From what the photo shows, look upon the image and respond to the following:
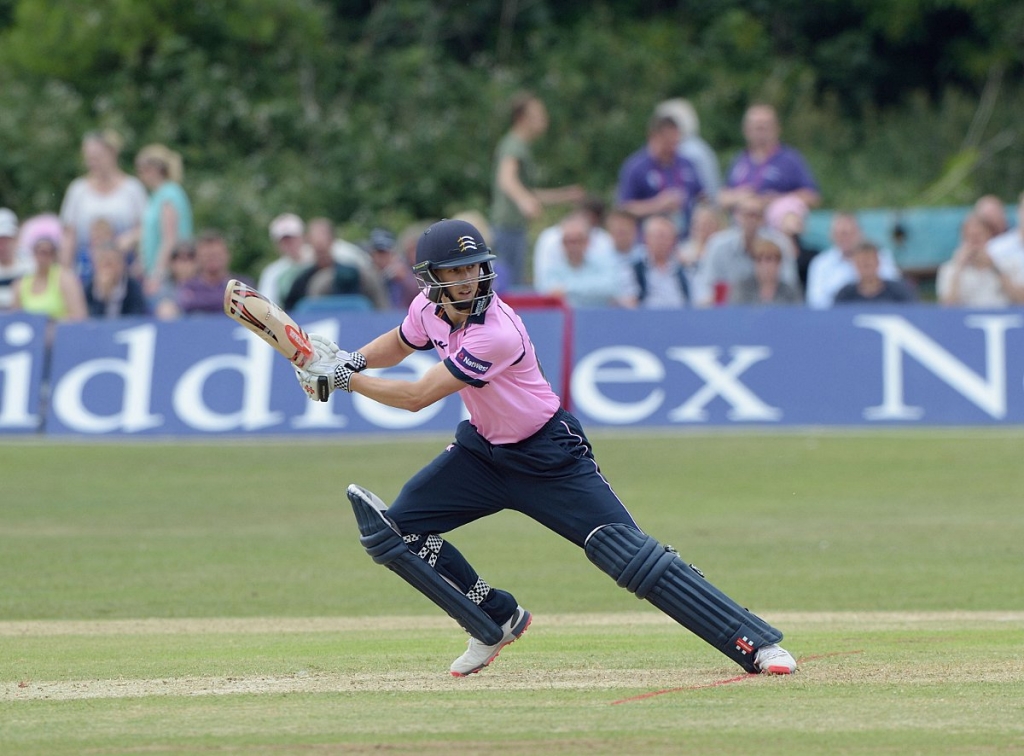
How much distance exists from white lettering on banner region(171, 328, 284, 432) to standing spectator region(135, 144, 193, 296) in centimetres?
225

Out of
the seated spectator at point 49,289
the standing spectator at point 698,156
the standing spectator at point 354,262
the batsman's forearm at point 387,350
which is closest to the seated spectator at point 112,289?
the seated spectator at point 49,289

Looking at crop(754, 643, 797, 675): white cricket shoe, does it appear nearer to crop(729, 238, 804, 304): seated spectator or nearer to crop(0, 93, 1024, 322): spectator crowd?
crop(0, 93, 1024, 322): spectator crowd

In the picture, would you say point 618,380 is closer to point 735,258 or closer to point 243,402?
point 735,258

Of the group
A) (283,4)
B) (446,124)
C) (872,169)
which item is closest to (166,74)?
(283,4)

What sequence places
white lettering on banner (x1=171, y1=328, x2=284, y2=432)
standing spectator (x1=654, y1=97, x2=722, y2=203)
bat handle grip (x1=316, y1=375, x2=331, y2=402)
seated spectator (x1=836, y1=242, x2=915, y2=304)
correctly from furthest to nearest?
standing spectator (x1=654, y1=97, x2=722, y2=203) < seated spectator (x1=836, y1=242, x2=915, y2=304) < white lettering on banner (x1=171, y1=328, x2=284, y2=432) < bat handle grip (x1=316, y1=375, x2=331, y2=402)

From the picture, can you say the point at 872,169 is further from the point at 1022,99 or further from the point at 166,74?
the point at 166,74

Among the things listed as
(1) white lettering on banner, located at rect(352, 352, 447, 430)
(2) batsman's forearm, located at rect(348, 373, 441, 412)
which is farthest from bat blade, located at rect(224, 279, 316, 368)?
(1) white lettering on banner, located at rect(352, 352, 447, 430)

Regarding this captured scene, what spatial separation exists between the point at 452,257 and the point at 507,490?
0.97m

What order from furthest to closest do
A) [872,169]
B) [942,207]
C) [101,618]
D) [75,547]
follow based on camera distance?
[872,169] → [942,207] → [75,547] → [101,618]

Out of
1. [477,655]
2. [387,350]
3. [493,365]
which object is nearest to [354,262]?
[387,350]

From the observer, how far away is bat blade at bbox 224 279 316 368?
686 cm

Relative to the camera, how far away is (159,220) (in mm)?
17797

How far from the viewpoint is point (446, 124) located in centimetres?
2752

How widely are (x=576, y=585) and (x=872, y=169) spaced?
2002 centimetres
